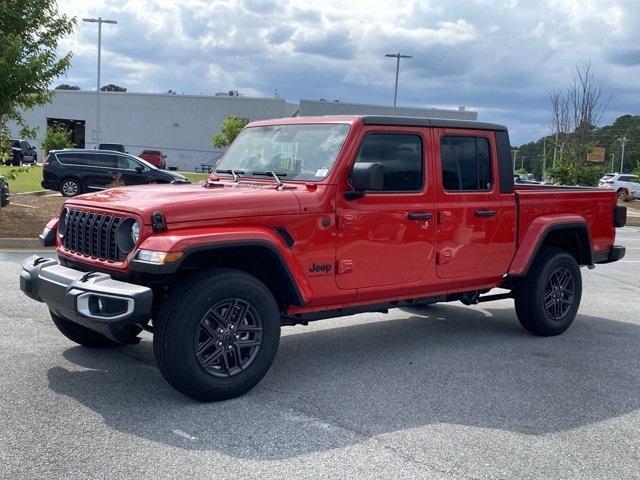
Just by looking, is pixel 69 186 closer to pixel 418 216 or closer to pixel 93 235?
pixel 93 235

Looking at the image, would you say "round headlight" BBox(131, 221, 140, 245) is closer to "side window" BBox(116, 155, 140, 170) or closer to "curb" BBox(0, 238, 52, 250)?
"curb" BBox(0, 238, 52, 250)

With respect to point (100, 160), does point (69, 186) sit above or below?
below

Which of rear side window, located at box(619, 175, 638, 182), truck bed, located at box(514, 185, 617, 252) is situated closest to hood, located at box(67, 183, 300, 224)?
truck bed, located at box(514, 185, 617, 252)

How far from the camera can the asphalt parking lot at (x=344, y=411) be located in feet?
13.0

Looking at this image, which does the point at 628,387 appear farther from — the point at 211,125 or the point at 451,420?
the point at 211,125

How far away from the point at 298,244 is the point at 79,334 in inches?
81.2

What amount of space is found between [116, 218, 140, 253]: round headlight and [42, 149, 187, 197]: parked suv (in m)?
18.0

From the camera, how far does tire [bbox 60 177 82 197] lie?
22734 mm

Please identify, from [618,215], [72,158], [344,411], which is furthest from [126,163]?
[344,411]

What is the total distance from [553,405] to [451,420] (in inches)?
33.5

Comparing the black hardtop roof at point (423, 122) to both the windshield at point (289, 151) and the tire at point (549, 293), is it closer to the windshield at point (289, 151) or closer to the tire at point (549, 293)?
the windshield at point (289, 151)

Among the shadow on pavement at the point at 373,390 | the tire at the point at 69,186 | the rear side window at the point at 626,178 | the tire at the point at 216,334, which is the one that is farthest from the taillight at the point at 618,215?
the rear side window at the point at 626,178

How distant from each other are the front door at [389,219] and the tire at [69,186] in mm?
18655

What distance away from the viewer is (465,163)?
6.45 metres
